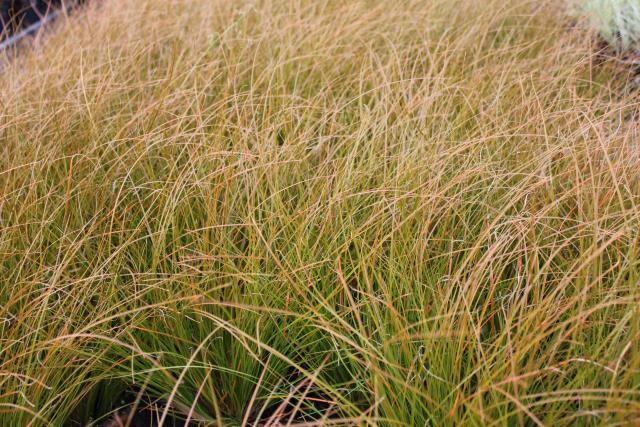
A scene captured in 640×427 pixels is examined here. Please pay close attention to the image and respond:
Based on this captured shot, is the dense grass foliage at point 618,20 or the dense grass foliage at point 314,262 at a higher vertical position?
the dense grass foliage at point 314,262

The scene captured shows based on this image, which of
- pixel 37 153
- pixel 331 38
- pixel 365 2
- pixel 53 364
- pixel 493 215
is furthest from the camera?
pixel 365 2

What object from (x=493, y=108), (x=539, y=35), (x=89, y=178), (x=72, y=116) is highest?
(x=72, y=116)

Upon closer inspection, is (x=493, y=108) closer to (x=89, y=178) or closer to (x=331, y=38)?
(x=331, y=38)

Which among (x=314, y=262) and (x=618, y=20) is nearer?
(x=314, y=262)

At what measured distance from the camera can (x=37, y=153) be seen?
63.1 inches

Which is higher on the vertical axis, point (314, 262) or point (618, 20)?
point (314, 262)

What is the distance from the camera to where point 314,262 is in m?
1.35

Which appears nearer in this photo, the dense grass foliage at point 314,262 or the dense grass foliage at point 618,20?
the dense grass foliage at point 314,262

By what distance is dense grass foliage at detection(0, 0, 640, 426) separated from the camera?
1.12 metres

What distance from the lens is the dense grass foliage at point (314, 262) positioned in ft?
3.67

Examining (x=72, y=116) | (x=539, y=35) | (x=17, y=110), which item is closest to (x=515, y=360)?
(x=72, y=116)

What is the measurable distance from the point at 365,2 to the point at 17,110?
65.9 inches

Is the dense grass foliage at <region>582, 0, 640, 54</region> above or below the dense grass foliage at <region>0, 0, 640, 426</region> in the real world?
below

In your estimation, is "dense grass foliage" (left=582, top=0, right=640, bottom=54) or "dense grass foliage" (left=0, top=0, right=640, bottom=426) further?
"dense grass foliage" (left=582, top=0, right=640, bottom=54)
